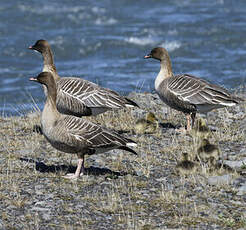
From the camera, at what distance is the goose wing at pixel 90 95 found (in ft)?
45.3

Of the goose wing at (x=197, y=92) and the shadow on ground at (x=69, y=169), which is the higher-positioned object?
the goose wing at (x=197, y=92)

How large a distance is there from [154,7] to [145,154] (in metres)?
42.4

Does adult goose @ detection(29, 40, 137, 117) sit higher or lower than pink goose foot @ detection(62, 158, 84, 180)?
higher

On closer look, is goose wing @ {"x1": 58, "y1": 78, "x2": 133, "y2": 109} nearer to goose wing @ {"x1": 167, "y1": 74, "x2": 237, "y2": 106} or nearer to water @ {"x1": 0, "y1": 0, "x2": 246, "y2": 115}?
goose wing @ {"x1": 167, "y1": 74, "x2": 237, "y2": 106}

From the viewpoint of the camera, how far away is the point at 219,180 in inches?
410

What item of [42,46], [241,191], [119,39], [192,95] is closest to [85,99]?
[42,46]

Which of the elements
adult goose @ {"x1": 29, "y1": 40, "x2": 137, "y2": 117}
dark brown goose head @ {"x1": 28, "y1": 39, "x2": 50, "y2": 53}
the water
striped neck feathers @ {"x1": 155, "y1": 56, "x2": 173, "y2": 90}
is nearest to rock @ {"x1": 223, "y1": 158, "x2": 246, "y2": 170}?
adult goose @ {"x1": 29, "y1": 40, "x2": 137, "y2": 117}

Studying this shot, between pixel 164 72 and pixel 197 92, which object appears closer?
pixel 197 92

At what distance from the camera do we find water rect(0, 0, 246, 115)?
35031 mm

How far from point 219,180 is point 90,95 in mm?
4538

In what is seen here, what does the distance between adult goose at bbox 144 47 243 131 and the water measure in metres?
15.9

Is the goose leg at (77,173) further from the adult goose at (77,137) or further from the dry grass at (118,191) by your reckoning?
the dry grass at (118,191)

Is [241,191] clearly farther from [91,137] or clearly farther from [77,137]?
[77,137]

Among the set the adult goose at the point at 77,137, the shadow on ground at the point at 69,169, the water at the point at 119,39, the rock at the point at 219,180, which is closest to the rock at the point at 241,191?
the rock at the point at 219,180
